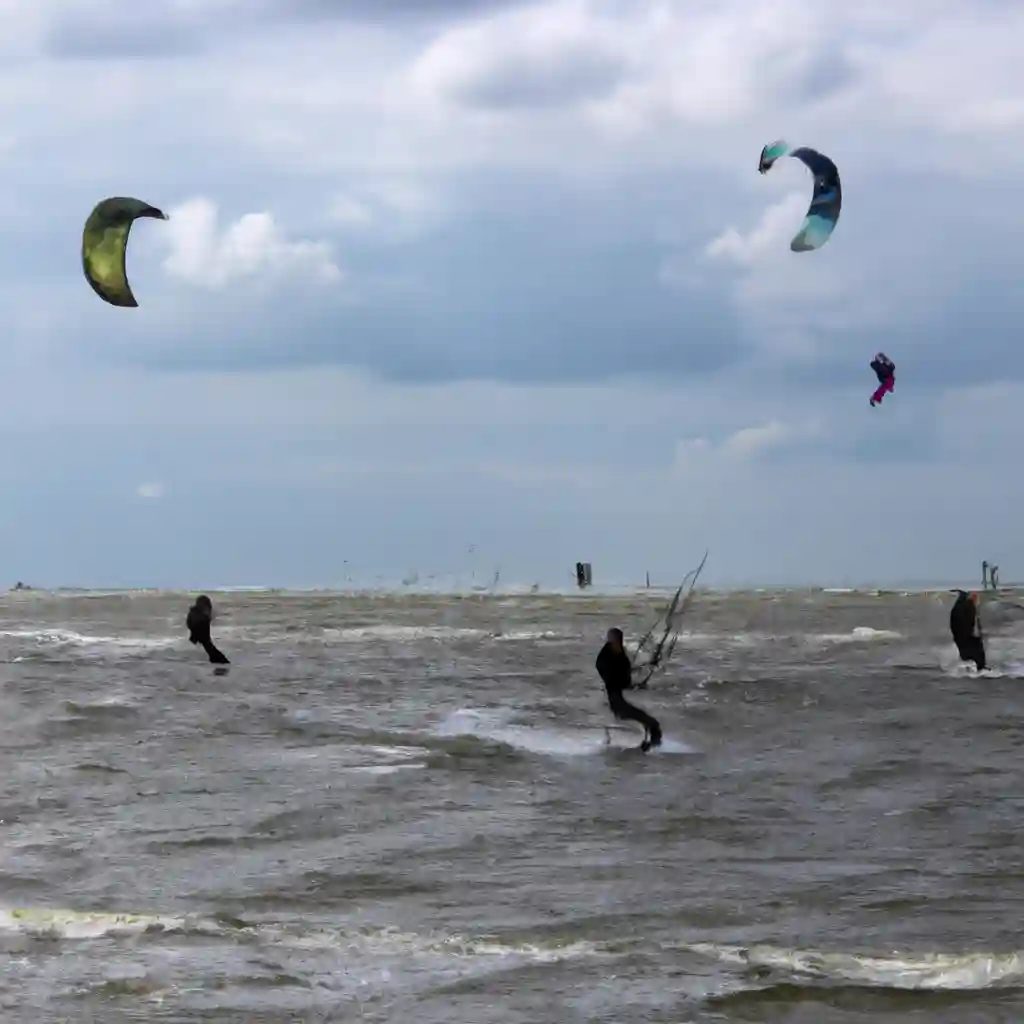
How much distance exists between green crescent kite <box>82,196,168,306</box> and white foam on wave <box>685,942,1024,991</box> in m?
16.4

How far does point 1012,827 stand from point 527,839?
11.7 feet

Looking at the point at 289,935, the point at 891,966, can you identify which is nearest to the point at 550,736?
the point at 289,935

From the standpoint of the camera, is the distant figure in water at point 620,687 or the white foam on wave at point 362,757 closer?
the white foam on wave at point 362,757

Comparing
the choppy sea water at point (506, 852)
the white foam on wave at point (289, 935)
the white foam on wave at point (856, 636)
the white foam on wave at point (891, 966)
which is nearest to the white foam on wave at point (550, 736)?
the choppy sea water at point (506, 852)

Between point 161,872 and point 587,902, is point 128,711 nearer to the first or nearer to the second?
point 161,872

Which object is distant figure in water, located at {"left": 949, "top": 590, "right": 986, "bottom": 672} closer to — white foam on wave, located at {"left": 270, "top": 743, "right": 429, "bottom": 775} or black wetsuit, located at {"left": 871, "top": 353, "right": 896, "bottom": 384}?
black wetsuit, located at {"left": 871, "top": 353, "right": 896, "bottom": 384}

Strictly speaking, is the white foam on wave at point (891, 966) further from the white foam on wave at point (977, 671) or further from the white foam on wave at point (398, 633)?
the white foam on wave at point (398, 633)

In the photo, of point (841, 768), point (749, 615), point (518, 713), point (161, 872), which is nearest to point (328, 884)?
point (161, 872)

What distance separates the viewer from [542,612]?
5625 centimetres

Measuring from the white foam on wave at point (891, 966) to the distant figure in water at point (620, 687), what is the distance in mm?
7672

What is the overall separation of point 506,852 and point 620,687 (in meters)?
5.36

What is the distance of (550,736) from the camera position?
58.4 feet

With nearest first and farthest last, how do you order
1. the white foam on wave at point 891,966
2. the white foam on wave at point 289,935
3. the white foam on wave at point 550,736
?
the white foam on wave at point 891,966 < the white foam on wave at point 289,935 < the white foam on wave at point 550,736

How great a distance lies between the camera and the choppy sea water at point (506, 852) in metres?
7.86
